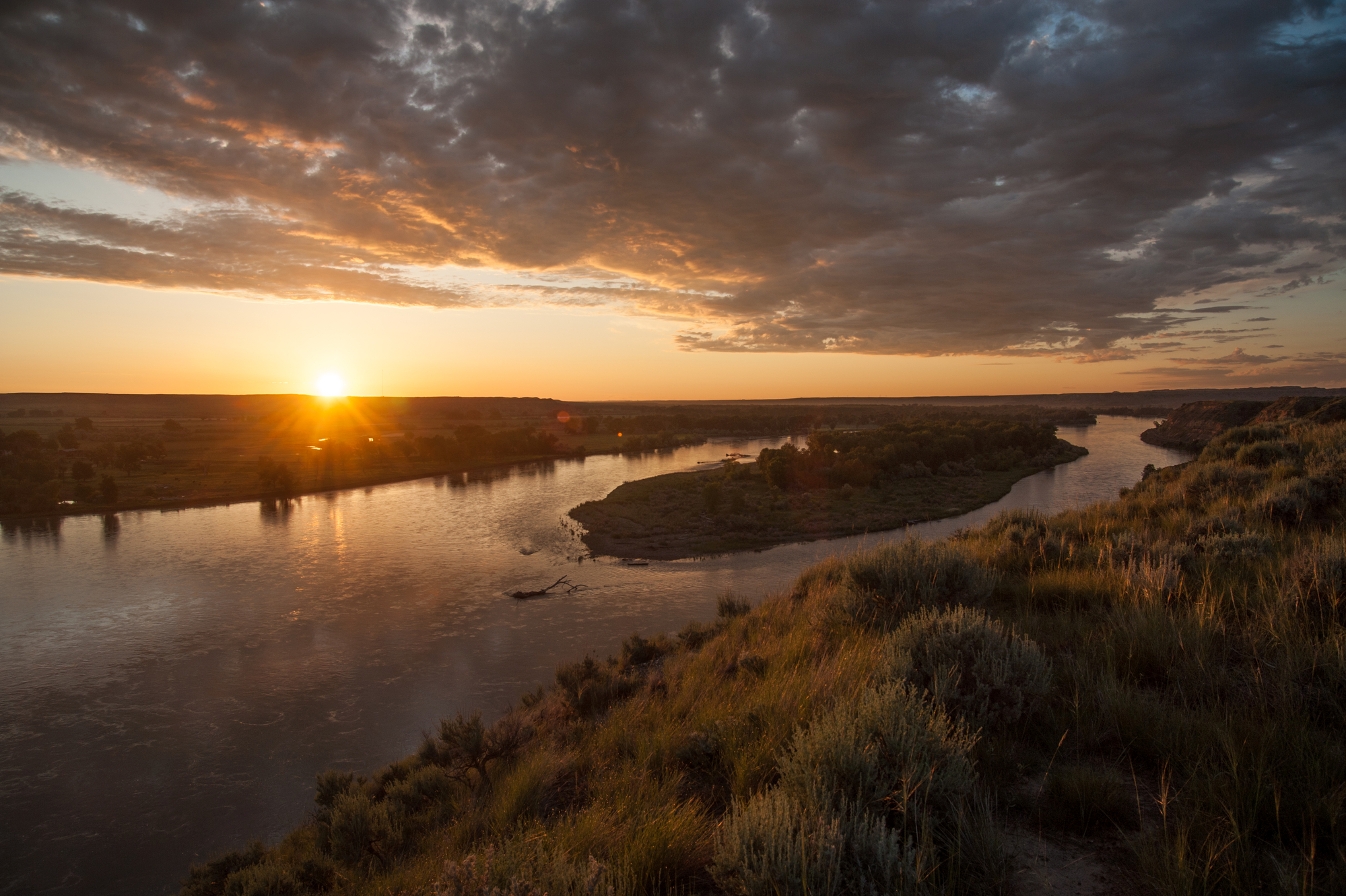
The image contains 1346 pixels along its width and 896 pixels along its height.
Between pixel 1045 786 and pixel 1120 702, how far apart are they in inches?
40.7

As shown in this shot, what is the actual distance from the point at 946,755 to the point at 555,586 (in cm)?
2062

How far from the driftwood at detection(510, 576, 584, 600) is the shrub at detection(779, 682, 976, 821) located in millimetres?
19143

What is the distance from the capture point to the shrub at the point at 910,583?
23.5 feet

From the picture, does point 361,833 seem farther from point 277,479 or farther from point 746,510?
point 277,479

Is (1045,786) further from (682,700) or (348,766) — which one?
(348,766)

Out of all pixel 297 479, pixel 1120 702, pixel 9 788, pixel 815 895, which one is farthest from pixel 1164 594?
pixel 297 479

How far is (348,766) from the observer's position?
450 inches

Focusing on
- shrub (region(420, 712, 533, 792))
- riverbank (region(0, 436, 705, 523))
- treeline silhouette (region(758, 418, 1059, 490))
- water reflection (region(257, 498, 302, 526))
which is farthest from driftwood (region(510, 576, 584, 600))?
riverbank (region(0, 436, 705, 523))

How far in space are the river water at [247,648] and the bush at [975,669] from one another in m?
10.7

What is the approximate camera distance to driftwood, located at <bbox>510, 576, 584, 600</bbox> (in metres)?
21.7

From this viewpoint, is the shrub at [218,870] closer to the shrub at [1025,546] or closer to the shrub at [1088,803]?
the shrub at [1088,803]

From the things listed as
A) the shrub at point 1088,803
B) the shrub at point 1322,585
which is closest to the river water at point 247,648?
the shrub at point 1088,803

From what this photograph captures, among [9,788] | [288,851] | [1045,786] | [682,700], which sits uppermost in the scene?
[1045,786]

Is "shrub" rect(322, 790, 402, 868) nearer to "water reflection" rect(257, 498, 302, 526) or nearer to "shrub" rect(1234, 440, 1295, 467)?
"shrub" rect(1234, 440, 1295, 467)
